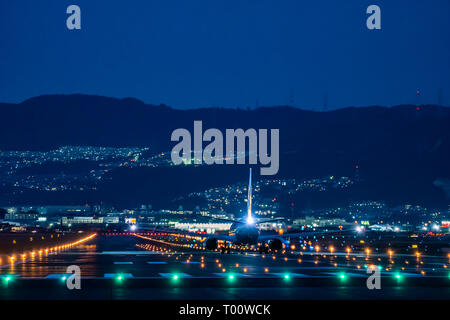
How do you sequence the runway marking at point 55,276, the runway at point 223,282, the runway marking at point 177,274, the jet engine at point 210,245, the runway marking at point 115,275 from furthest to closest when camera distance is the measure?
1. the jet engine at point 210,245
2. the runway marking at point 177,274
3. the runway marking at point 115,275
4. the runway marking at point 55,276
5. the runway at point 223,282

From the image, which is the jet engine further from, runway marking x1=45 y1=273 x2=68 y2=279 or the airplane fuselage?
runway marking x1=45 y1=273 x2=68 y2=279

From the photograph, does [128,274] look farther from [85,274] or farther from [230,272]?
[230,272]

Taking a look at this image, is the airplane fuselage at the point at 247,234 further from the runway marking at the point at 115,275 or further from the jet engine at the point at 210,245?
the runway marking at the point at 115,275

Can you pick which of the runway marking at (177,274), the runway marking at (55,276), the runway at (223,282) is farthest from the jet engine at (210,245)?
the runway marking at (55,276)

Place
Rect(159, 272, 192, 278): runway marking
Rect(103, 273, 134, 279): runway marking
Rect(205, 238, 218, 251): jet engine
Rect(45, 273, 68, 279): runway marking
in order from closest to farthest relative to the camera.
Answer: Rect(45, 273, 68, 279): runway marking, Rect(103, 273, 134, 279): runway marking, Rect(159, 272, 192, 278): runway marking, Rect(205, 238, 218, 251): jet engine

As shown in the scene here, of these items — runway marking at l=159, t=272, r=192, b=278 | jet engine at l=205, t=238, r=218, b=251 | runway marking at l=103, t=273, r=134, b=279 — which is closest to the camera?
runway marking at l=103, t=273, r=134, b=279

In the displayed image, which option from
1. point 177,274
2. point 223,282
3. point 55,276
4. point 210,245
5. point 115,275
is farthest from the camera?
point 210,245

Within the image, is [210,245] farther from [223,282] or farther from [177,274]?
[223,282]

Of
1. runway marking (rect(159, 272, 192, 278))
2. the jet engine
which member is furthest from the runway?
the jet engine

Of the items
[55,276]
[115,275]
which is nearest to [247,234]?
[115,275]
